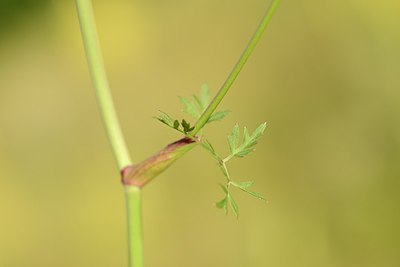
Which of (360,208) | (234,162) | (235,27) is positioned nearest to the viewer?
(360,208)

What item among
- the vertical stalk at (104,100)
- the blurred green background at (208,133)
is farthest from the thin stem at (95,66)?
the blurred green background at (208,133)

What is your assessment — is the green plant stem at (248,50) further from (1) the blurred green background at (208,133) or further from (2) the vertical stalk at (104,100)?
(1) the blurred green background at (208,133)

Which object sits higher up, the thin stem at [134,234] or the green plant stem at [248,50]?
the green plant stem at [248,50]

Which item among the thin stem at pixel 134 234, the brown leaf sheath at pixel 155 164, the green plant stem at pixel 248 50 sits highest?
the green plant stem at pixel 248 50

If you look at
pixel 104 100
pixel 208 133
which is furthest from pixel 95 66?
pixel 208 133

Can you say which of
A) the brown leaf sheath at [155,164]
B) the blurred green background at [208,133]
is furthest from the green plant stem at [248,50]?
the blurred green background at [208,133]

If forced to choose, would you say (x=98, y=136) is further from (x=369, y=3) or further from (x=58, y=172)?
(x=369, y=3)

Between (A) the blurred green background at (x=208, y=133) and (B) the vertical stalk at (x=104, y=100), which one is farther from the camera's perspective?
(A) the blurred green background at (x=208, y=133)

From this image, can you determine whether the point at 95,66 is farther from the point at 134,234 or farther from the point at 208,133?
the point at 208,133

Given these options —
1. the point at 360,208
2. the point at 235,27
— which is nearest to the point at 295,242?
the point at 360,208
